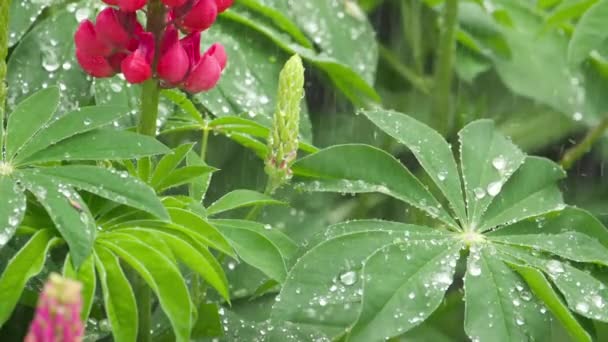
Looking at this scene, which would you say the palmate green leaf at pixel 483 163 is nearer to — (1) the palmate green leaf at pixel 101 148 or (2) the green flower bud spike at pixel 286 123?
(2) the green flower bud spike at pixel 286 123

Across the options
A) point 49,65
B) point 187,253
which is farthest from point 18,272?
point 49,65

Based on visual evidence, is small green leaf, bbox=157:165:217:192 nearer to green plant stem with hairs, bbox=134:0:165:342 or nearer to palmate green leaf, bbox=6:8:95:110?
green plant stem with hairs, bbox=134:0:165:342

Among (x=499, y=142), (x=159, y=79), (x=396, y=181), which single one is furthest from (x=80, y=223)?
(x=499, y=142)

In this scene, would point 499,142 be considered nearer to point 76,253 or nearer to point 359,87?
point 359,87

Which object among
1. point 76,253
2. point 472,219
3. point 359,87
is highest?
point 359,87

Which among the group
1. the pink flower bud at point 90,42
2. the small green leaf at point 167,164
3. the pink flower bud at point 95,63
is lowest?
the small green leaf at point 167,164

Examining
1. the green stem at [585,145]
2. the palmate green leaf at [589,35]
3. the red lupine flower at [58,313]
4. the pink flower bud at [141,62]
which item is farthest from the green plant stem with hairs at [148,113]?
the green stem at [585,145]

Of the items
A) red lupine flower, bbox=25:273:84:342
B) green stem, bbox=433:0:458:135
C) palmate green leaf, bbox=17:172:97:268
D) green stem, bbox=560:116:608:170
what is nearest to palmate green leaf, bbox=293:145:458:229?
palmate green leaf, bbox=17:172:97:268
